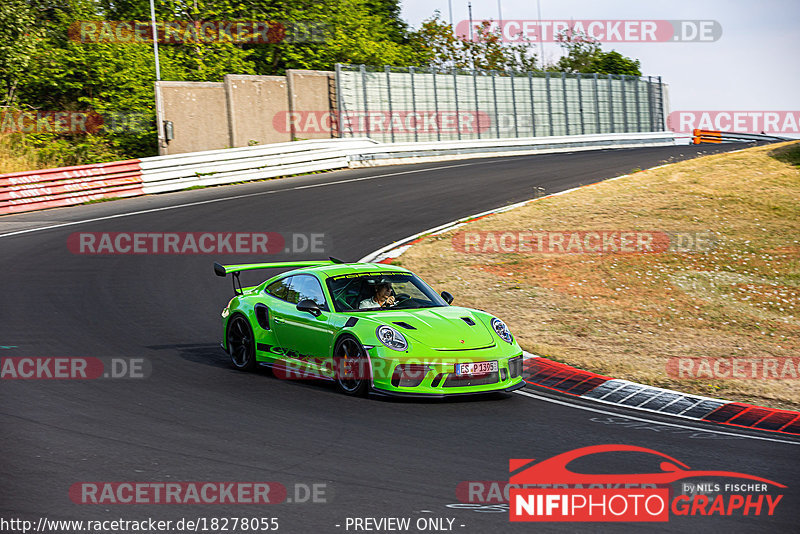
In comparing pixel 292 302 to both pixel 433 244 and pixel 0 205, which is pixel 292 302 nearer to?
pixel 433 244

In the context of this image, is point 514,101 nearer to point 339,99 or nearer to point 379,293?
point 339,99

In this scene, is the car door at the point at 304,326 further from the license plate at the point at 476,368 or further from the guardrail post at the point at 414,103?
the guardrail post at the point at 414,103

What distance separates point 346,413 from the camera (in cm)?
855

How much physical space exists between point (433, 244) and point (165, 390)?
29.5ft

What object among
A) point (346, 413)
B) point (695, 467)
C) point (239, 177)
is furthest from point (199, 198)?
point (695, 467)

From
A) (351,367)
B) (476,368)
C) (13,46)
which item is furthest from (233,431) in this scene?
(13,46)

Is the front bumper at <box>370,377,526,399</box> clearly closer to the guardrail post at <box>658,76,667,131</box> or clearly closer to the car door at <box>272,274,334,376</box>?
the car door at <box>272,274,334,376</box>

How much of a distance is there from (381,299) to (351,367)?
1113mm

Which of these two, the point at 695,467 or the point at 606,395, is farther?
the point at 606,395

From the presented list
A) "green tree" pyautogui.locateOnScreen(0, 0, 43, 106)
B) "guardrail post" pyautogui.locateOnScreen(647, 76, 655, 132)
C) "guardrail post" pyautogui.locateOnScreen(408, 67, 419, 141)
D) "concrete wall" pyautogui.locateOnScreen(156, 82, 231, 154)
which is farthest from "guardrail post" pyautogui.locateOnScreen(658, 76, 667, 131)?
"green tree" pyautogui.locateOnScreen(0, 0, 43, 106)

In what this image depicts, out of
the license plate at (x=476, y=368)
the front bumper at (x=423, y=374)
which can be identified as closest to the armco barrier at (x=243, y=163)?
the front bumper at (x=423, y=374)

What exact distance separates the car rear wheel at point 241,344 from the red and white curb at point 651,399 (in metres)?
3.26

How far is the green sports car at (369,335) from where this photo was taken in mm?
9016

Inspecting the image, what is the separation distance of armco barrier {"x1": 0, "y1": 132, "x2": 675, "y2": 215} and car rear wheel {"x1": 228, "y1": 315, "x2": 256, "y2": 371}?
13.7 m
